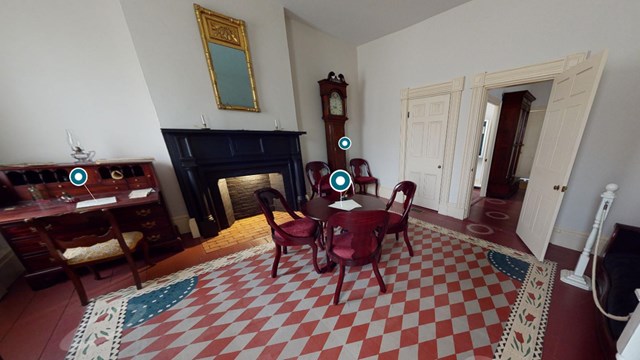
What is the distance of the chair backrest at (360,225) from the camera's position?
127 centimetres

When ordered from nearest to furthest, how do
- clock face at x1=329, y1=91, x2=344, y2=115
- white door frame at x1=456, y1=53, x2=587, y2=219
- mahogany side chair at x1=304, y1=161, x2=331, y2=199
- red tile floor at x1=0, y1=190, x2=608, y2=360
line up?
red tile floor at x1=0, y1=190, x2=608, y2=360, white door frame at x1=456, y1=53, x2=587, y2=219, mahogany side chair at x1=304, y1=161, x2=331, y2=199, clock face at x1=329, y1=91, x2=344, y2=115

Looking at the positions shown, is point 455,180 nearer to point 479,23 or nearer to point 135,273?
point 479,23

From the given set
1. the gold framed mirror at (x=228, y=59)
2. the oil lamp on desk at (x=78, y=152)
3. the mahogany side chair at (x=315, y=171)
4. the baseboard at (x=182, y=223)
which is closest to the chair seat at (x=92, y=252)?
the baseboard at (x=182, y=223)

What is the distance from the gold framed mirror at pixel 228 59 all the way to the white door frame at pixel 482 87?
10.2ft

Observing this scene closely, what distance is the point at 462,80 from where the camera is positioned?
251 centimetres

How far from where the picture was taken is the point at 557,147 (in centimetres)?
177

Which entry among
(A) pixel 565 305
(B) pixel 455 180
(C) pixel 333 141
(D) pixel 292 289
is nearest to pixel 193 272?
(D) pixel 292 289

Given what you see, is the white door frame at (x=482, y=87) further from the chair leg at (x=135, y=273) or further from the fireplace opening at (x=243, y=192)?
the chair leg at (x=135, y=273)

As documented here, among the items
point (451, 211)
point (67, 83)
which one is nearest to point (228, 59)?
point (67, 83)

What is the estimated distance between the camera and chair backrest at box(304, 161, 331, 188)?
341 centimetres

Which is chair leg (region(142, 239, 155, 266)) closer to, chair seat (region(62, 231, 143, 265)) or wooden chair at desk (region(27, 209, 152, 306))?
wooden chair at desk (region(27, 209, 152, 306))

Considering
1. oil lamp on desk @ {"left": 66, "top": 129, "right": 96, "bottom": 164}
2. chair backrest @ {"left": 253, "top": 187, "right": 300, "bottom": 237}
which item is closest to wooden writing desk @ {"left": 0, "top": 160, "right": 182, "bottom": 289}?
oil lamp on desk @ {"left": 66, "top": 129, "right": 96, "bottom": 164}

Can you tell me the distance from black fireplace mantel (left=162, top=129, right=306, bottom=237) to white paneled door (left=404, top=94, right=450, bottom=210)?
2.09 metres

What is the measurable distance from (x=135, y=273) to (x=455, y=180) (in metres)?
4.23
